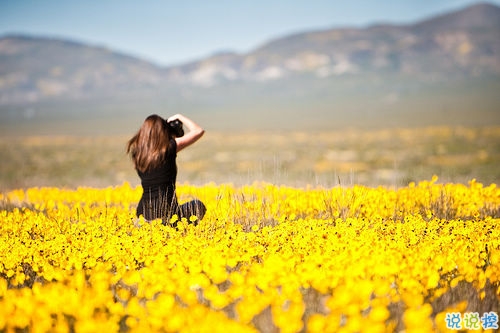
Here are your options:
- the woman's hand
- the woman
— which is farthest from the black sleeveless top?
the woman's hand

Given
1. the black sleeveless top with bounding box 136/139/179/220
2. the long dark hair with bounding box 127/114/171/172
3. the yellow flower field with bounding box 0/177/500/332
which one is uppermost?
the long dark hair with bounding box 127/114/171/172

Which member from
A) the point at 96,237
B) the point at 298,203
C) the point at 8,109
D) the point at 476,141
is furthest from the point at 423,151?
the point at 8,109

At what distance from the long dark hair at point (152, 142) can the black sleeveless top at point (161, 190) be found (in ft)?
0.23

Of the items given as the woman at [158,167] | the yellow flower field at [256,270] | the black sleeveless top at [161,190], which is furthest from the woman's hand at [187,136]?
the yellow flower field at [256,270]

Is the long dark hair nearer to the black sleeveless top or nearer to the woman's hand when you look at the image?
the black sleeveless top

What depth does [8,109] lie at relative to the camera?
145000mm

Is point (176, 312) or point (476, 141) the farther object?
point (476, 141)

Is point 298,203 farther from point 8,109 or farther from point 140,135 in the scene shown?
point 8,109

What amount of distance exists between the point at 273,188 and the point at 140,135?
6.63ft

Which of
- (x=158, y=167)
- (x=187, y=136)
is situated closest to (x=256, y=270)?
(x=158, y=167)

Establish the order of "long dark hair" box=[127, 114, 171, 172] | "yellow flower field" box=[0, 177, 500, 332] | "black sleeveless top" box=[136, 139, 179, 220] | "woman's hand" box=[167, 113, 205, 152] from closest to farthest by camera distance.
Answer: "yellow flower field" box=[0, 177, 500, 332] < "long dark hair" box=[127, 114, 171, 172] < "black sleeveless top" box=[136, 139, 179, 220] < "woman's hand" box=[167, 113, 205, 152]

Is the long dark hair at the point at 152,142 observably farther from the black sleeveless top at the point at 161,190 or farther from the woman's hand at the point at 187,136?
the woman's hand at the point at 187,136

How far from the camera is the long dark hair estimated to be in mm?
6387

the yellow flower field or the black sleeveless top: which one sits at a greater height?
the black sleeveless top
